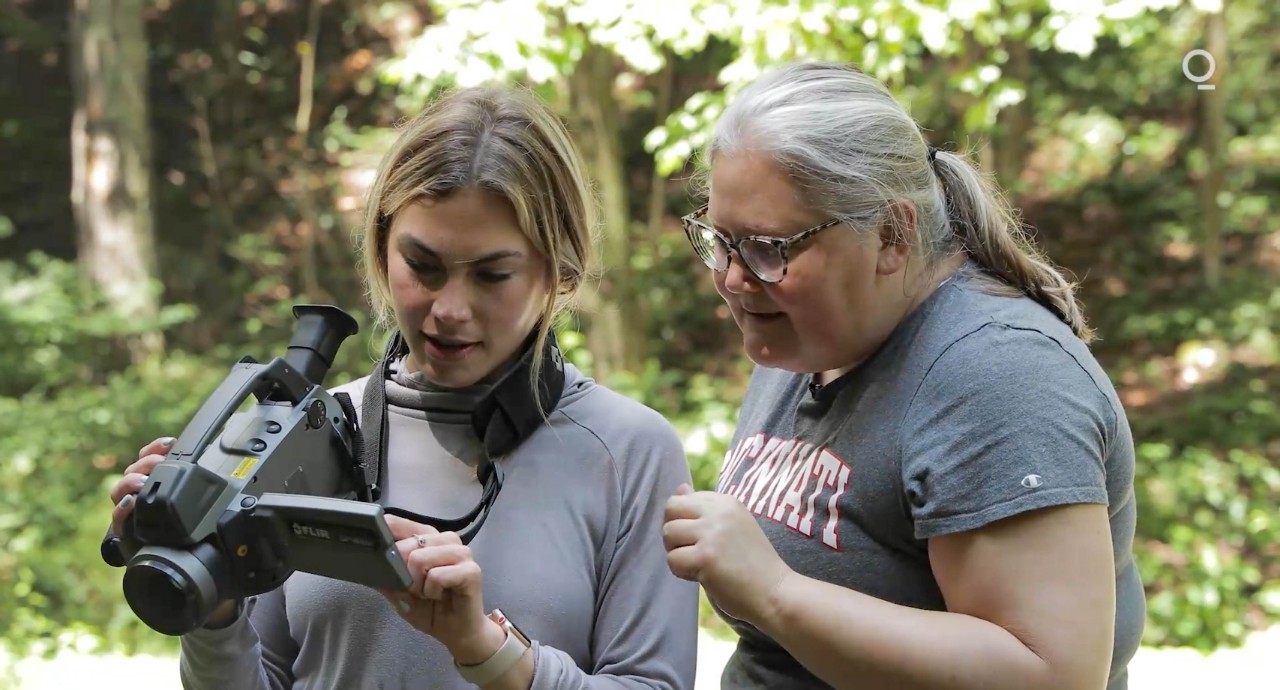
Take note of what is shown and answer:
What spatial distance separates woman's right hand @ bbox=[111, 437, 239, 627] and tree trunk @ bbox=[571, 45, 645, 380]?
183 inches

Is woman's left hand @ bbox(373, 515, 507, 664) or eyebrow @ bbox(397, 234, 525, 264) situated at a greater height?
eyebrow @ bbox(397, 234, 525, 264)

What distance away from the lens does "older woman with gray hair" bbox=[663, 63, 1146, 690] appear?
4.13 feet

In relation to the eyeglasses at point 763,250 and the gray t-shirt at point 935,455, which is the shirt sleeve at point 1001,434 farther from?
the eyeglasses at point 763,250

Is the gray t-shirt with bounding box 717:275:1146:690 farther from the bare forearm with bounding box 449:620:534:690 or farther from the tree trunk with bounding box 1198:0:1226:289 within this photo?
the tree trunk with bounding box 1198:0:1226:289

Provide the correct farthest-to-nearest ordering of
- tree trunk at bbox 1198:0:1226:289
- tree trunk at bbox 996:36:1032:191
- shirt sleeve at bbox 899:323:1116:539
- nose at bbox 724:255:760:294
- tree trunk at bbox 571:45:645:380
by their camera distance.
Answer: tree trunk at bbox 1198:0:1226:289
tree trunk at bbox 996:36:1032:191
tree trunk at bbox 571:45:645:380
nose at bbox 724:255:760:294
shirt sleeve at bbox 899:323:1116:539

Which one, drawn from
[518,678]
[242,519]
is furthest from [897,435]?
[242,519]

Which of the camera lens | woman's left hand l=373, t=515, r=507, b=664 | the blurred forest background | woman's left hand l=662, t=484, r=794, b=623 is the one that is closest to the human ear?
woman's left hand l=662, t=484, r=794, b=623

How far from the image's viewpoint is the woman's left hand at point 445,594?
1.34 metres

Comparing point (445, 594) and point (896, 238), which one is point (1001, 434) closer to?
point (896, 238)

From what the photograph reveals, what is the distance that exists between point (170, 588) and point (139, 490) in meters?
0.17

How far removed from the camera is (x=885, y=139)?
149 cm

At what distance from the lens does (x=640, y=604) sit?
62.1 inches

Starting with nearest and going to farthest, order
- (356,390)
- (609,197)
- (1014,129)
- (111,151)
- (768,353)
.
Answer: (768,353), (356,390), (609,197), (111,151), (1014,129)

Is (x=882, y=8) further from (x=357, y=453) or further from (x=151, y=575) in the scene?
(x=151, y=575)
